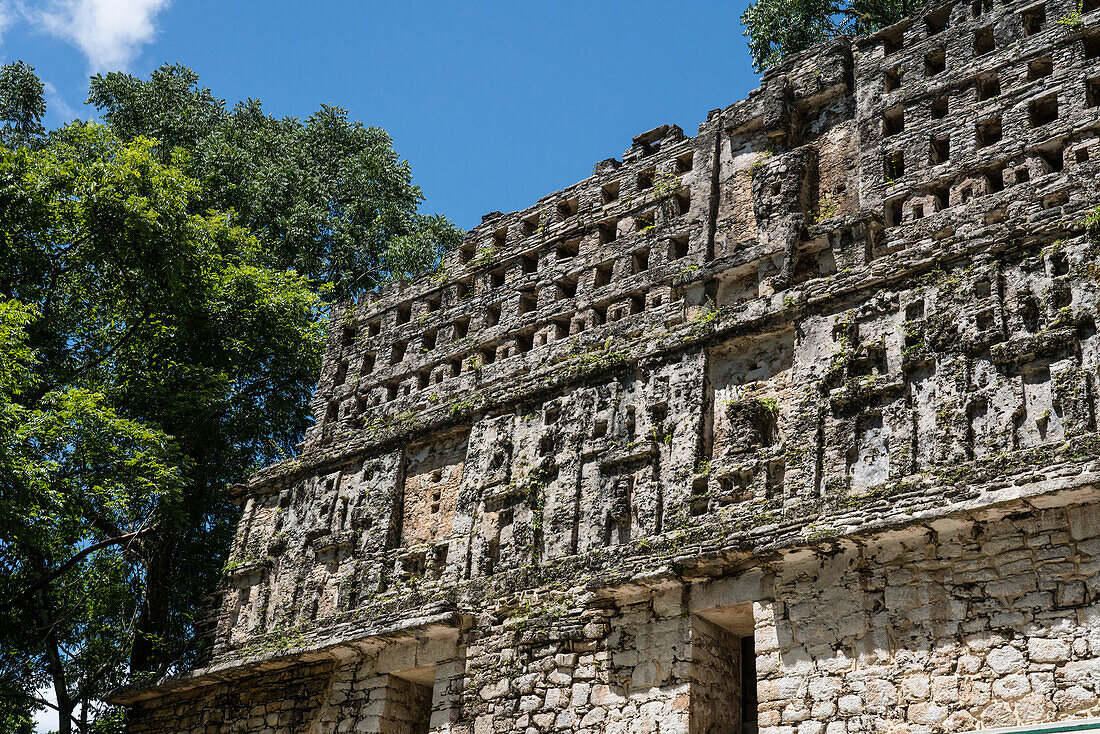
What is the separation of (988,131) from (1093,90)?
800 mm

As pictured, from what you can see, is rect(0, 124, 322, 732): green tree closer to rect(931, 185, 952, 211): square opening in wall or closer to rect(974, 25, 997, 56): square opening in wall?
rect(931, 185, 952, 211): square opening in wall

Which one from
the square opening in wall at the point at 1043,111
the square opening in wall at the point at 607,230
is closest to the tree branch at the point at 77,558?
the square opening in wall at the point at 607,230

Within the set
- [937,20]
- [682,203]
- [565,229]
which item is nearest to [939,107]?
[937,20]

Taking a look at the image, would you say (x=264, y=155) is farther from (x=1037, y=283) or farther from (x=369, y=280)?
(x=1037, y=283)

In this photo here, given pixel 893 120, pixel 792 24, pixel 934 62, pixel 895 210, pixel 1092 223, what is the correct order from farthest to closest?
pixel 792 24, pixel 934 62, pixel 893 120, pixel 895 210, pixel 1092 223

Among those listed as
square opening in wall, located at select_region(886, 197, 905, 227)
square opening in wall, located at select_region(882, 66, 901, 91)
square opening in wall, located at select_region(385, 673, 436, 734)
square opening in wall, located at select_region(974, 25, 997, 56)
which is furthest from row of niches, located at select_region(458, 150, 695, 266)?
square opening in wall, located at select_region(385, 673, 436, 734)

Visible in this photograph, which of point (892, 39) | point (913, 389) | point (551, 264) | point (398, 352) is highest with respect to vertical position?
point (892, 39)

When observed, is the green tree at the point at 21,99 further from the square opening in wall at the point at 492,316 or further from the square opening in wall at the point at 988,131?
the square opening in wall at the point at 988,131

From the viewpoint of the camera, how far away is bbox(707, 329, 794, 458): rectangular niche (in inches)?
337

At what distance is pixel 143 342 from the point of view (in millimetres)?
14516

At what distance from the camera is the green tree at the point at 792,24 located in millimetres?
16672

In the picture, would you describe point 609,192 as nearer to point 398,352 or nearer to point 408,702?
point 398,352

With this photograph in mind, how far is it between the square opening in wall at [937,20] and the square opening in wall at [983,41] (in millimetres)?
406

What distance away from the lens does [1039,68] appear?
29.5ft
